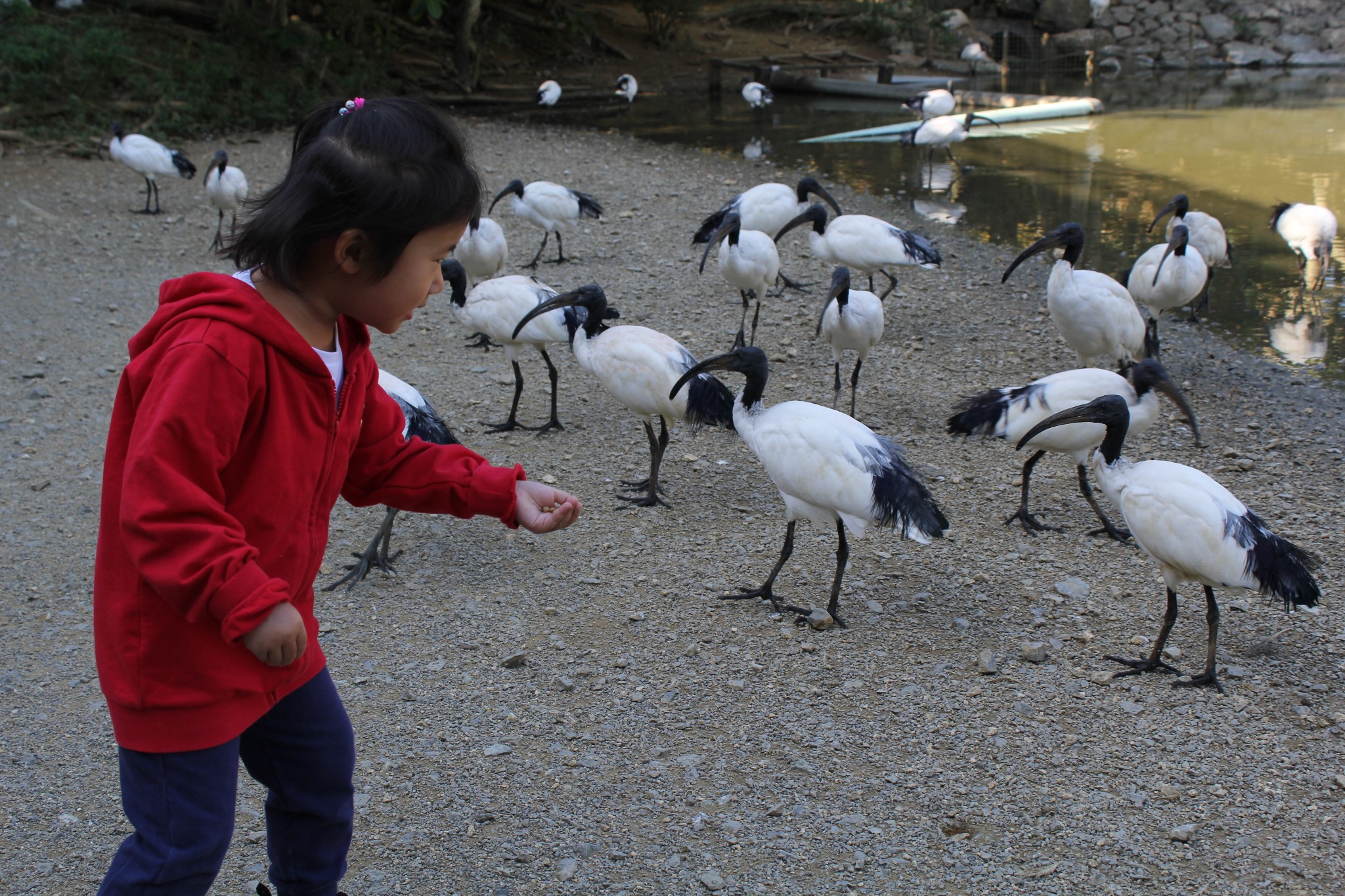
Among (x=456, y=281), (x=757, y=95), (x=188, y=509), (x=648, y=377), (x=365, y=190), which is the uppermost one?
(x=757, y=95)

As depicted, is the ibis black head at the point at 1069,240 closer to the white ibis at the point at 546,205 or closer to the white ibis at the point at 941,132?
the white ibis at the point at 546,205

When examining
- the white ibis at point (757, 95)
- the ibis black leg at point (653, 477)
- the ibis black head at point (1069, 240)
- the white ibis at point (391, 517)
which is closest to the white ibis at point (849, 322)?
the ibis black head at point (1069, 240)

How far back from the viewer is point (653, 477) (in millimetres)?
5645

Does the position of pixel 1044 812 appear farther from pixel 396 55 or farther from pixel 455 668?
pixel 396 55

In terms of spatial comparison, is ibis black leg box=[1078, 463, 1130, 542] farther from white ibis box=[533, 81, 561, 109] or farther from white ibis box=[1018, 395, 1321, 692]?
white ibis box=[533, 81, 561, 109]

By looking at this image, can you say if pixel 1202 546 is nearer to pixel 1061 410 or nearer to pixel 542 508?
pixel 1061 410

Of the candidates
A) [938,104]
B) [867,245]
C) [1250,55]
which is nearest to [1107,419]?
[867,245]

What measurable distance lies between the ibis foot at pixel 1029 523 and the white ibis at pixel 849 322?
63.1 inches

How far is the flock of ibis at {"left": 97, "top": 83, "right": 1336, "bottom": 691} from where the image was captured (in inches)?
154

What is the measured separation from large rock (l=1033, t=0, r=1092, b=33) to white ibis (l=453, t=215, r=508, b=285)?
2383 centimetres

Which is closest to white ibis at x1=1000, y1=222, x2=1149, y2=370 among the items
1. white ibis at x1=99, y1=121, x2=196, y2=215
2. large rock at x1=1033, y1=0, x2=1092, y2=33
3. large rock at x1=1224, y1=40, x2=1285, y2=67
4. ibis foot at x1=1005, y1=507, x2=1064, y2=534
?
ibis foot at x1=1005, y1=507, x2=1064, y2=534

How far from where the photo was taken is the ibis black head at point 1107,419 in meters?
4.21

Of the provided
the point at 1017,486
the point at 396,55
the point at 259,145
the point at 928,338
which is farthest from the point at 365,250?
the point at 396,55

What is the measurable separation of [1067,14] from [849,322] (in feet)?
82.1
